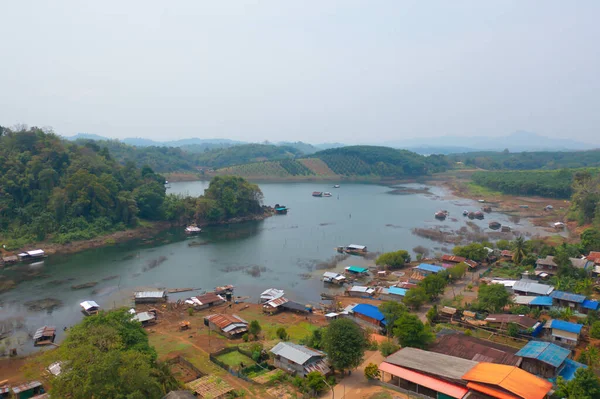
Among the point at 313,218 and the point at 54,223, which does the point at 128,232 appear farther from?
the point at 313,218

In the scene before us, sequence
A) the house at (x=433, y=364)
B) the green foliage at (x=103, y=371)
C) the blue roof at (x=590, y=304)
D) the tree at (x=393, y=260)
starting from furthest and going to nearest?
the tree at (x=393, y=260) → the blue roof at (x=590, y=304) → the house at (x=433, y=364) → the green foliage at (x=103, y=371)

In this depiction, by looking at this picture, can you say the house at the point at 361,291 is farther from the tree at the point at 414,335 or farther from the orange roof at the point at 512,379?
the orange roof at the point at 512,379

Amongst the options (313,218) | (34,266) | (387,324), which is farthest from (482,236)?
(34,266)

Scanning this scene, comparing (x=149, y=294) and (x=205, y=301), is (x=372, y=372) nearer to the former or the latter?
(x=205, y=301)

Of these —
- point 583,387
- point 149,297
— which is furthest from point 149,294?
point 583,387

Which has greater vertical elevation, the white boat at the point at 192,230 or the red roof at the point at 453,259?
the white boat at the point at 192,230

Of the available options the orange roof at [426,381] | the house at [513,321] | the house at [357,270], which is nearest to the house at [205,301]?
the house at [357,270]

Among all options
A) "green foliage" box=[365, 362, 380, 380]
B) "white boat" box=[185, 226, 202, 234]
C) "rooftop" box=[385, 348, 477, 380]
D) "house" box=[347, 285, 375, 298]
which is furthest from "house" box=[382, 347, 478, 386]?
"white boat" box=[185, 226, 202, 234]
